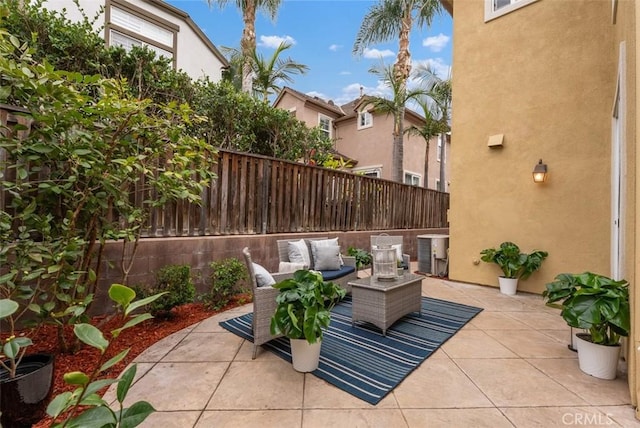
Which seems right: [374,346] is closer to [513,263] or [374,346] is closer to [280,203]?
[280,203]

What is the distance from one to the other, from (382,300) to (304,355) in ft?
3.63

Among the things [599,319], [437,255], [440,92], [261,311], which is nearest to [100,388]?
[261,311]

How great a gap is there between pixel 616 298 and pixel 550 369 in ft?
2.63

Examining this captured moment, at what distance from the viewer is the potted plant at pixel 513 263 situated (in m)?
4.67

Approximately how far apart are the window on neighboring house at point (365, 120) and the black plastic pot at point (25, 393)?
12986 millimetres

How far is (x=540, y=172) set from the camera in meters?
4.61

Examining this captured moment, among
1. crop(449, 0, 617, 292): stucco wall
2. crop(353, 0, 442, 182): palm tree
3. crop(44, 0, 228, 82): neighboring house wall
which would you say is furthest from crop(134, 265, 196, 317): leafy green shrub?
crop(353, 0, 442, 182): palm tree

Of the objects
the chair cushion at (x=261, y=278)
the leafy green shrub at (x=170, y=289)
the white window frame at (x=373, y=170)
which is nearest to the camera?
the chair cushion at (x=261, y=278)

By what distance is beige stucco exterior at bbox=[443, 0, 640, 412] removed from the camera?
4.25 metres

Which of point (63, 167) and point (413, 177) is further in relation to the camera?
point (413, 177)

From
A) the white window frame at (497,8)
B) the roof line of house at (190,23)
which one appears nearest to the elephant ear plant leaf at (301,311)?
the white window frame at (497,8)

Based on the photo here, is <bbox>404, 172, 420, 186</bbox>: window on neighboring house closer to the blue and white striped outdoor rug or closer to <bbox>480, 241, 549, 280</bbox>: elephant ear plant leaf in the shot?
<bbox>480, 241, 549, 280</bbox>: elephant ear plant leaf

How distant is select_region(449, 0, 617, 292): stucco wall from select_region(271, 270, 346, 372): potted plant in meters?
4.15

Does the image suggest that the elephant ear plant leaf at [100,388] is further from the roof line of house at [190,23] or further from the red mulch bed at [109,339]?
the roof line of house at [190,23]
